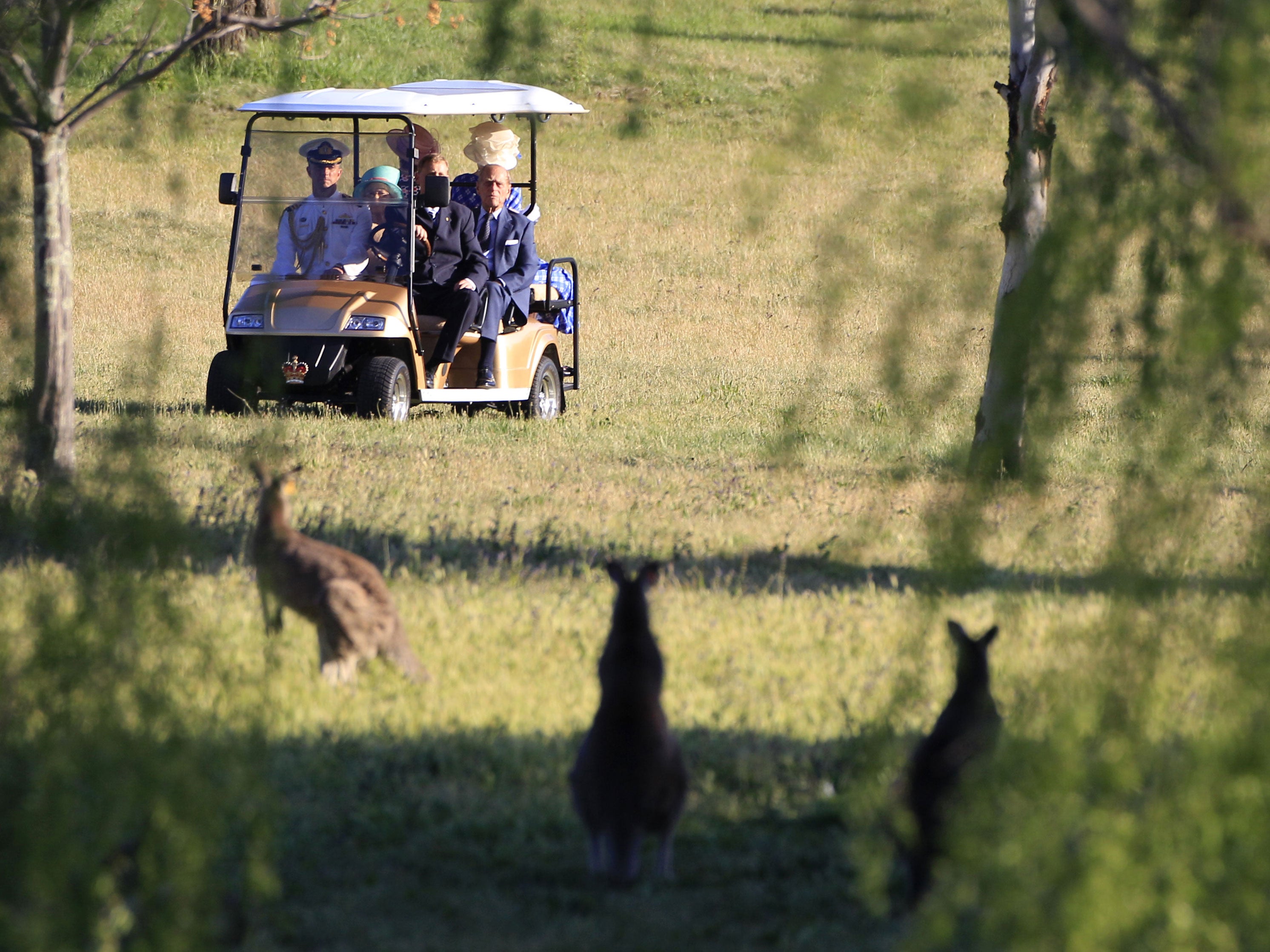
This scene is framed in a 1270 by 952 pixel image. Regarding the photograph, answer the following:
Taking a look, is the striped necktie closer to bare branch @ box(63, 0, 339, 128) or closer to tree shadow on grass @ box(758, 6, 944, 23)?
bare branch @ box(63, 0, 339, 128)

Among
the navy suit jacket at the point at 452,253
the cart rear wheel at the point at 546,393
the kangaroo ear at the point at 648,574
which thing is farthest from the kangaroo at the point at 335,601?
the cart rear wheel at the point at 546,393

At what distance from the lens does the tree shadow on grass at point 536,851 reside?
3910 mm

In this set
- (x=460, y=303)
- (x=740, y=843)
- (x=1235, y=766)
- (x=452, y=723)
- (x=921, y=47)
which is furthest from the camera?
(x=460, y=303)

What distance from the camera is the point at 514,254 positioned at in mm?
13000

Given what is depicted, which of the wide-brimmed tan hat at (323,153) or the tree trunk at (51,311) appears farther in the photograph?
the wide-brimmed tan hat at (323,153)

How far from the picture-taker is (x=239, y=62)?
37.2 feet

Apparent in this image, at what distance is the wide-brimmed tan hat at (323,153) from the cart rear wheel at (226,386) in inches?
69.0

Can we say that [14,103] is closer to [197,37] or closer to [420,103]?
[197,37]

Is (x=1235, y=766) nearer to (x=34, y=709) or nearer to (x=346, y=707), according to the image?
(x=34, y=709)

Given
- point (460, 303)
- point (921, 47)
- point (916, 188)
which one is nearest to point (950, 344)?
point (916, 188)

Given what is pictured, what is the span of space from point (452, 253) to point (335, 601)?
7.87 meters

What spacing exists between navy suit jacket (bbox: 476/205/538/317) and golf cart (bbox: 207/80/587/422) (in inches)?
12.6

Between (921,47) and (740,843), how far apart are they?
7.79 ft

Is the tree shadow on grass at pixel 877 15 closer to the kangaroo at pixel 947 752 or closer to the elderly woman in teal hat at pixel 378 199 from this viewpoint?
the kangaroo at pixel 947 752
